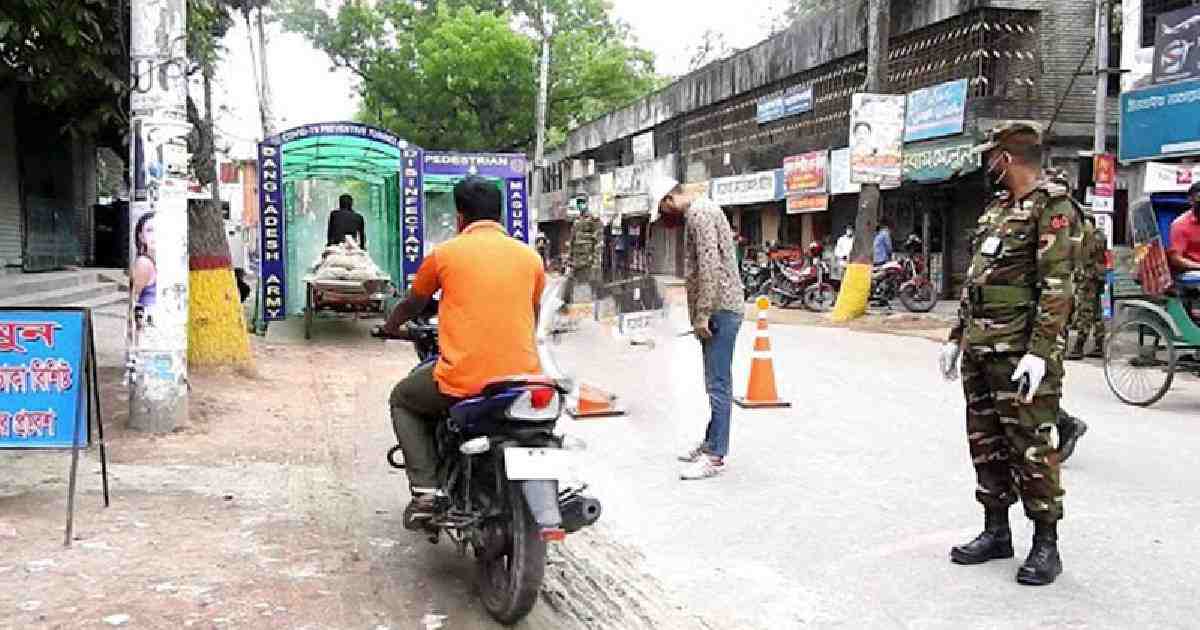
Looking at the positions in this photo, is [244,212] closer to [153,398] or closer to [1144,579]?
[153,398]

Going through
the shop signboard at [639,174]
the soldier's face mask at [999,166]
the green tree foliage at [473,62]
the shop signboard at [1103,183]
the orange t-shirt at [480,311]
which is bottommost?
the orange t-shirt at [480,311]

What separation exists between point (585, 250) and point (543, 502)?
12.0 meters

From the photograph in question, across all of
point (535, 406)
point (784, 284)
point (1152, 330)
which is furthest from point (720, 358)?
point (784, 284)

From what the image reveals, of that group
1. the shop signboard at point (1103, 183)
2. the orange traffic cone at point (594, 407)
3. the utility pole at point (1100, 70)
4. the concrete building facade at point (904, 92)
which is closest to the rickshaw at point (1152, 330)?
the concrete building facade at point (904, 92)

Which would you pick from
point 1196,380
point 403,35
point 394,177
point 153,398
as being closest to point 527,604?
point 153,398

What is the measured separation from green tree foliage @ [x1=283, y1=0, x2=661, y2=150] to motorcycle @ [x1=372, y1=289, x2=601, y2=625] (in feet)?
113

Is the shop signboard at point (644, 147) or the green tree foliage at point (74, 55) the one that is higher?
the shop signboard at point (644, 147)

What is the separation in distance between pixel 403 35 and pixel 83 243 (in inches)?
884

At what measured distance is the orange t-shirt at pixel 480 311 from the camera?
13.8 ft

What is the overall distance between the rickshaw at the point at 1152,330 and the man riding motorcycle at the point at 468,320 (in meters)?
6.42

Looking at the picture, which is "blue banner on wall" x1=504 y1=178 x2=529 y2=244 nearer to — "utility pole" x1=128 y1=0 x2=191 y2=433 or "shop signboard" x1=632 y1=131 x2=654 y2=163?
"utility pole" x1=128 y1=0 x2=191 y2=433

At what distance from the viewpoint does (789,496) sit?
592 cm

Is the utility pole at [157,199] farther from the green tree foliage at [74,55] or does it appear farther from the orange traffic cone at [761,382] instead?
the orange traffic cone at [761,382]

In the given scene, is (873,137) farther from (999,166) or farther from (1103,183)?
(999,166)
